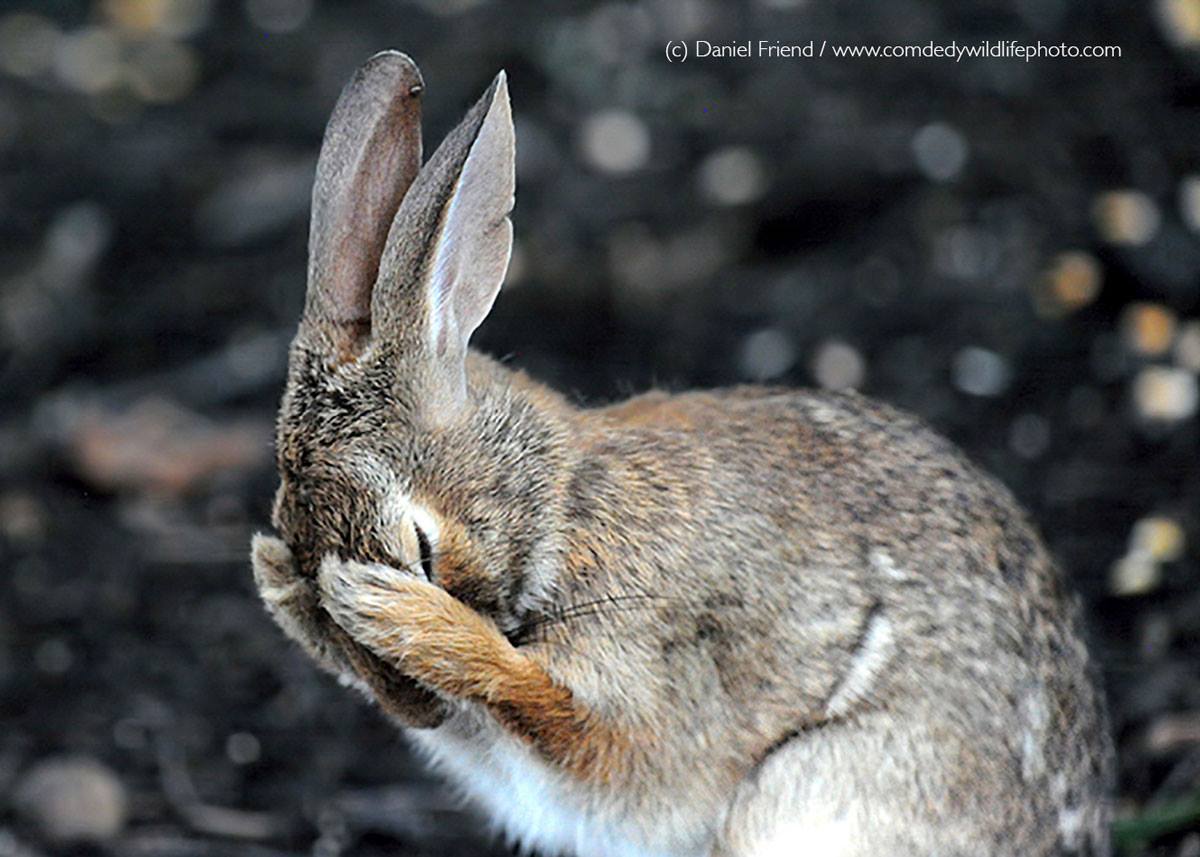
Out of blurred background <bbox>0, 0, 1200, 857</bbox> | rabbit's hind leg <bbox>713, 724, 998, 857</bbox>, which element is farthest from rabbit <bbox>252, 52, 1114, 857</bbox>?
blurred background <bbox>0, 0, 1200, 857</bbox>

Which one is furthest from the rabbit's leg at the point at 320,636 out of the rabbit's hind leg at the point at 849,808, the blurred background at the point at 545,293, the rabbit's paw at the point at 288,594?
the blurred background at the point at 545,293

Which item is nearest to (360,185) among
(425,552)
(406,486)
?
(406,486)

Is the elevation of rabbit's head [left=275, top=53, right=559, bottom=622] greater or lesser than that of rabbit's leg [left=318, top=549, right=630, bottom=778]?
greater

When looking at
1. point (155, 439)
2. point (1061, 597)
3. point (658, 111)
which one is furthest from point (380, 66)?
point (658, 111)

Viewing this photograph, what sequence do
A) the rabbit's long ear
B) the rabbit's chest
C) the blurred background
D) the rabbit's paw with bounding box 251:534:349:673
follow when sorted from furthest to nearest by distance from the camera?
1. the blurred background
2. the rabbit's chest
3. the rabbit's paw with bounding box 251:534:349:673
4. the rabbit's long ear

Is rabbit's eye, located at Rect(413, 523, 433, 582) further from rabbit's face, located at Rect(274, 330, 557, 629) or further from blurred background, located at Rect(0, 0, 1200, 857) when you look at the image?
blurred background, located at Rect(0, 0, 1200, 857)

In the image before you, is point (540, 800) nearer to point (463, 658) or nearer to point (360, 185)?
point (463, 658)

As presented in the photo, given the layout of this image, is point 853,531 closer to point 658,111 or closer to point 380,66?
point 380,66
